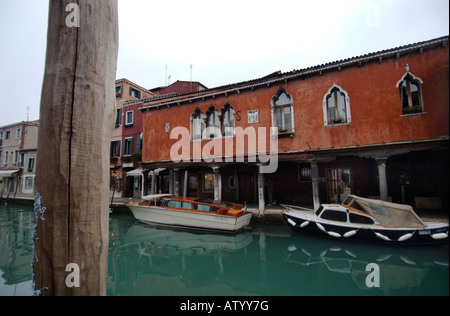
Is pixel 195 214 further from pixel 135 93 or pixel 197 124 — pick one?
pixel 135 93

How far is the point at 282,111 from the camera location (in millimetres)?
11383

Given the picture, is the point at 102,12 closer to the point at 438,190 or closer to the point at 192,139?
the point at 192,139

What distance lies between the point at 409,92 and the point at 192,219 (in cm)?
1110

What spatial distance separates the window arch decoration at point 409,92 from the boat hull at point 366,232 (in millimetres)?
4699

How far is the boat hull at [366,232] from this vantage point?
22.6 feet

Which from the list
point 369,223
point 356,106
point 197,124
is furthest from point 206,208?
point 356,106

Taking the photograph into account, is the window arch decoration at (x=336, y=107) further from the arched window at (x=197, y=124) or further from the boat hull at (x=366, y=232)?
the arched window at (x=197, y=124)

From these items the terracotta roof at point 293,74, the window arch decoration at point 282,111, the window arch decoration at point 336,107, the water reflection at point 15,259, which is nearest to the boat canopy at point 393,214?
the window arch decoration at point 336,107

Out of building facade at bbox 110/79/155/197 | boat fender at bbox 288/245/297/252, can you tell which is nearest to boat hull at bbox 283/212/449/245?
boat fender at bbox 288/245/297/252

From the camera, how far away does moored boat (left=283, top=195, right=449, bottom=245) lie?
7211 millimetres

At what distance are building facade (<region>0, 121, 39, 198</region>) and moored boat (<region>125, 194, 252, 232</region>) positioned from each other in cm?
2517

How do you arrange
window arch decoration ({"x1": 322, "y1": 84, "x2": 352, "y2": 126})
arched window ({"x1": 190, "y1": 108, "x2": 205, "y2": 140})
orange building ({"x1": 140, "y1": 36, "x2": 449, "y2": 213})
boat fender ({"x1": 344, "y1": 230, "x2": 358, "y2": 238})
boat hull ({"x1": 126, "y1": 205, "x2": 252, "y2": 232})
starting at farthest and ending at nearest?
arched window ({"x1": 190, "y1": 108, "x2": 205, "y2": 140})
window arch decoration ({"x1": 322, "y1": 84, "x2": 352, "y2": 126})
boat hull ({"x1": 126, "y1": 205, "x2": 252, "y2": 232})
orange building ({"x1": 140, "y1": 36, "x2": 449, "y2": 213})
boat fender ({"x1": 344, "y1": 230, "x2": 358, "y2": 238})

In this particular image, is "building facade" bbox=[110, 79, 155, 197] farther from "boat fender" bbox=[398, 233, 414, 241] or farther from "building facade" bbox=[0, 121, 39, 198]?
"boat fender" bbox=[398, 233, 414, 241]

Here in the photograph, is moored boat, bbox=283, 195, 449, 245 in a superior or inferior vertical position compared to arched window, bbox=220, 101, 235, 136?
inferior
